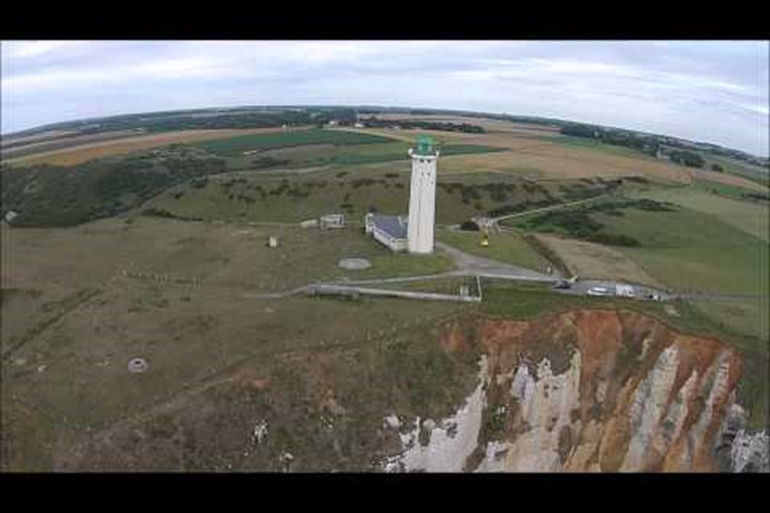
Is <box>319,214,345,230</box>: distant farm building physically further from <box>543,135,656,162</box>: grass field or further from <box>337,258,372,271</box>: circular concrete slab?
<box>543,135,656,162</box>: grass field

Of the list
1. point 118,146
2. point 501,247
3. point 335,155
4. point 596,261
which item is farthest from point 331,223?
point 118,146

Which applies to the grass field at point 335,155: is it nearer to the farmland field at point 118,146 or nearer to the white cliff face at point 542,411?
the farmland field at point 118,146

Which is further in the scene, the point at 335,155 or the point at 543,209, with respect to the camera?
the point at 335,155

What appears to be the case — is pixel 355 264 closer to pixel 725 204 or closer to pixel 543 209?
pixel 543 209

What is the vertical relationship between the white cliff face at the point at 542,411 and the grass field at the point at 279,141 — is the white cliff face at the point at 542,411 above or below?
below

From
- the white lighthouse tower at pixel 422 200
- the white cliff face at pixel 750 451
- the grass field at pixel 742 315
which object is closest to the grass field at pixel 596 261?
the grass field at pixel 742 315
